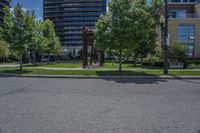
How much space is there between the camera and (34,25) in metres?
31.5

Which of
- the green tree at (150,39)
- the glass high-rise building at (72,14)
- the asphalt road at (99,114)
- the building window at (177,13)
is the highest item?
the glass high-rise building at (72,14)

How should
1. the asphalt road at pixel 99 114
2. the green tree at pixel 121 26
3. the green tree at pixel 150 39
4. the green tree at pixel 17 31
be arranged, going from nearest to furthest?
the asphalt road at pixel 99 114 → the green tree at pixel 121 26 → the green tree at pixel 17 31 → the green tree at pixel 150 39

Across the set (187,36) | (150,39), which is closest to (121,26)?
(150,39)

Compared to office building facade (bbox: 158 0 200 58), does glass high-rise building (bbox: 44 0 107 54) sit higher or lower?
higher

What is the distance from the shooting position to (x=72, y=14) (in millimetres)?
165375

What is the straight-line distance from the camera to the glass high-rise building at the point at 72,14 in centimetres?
16288

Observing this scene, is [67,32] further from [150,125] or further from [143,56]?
[150,125]

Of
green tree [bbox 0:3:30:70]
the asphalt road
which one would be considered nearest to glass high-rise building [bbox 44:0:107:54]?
green tree [bbox 0:3:30:70]

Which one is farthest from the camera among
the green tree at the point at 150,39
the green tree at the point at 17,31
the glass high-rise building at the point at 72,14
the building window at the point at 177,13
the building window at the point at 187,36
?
the glass high-rise building at the point at 72,14

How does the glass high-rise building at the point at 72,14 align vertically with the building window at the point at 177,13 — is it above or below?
above

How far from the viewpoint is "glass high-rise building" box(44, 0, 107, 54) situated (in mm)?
162875

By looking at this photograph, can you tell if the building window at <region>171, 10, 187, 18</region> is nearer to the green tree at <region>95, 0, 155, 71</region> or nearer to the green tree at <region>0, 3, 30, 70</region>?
the green tree at <region>95, 0, 155, 71</region>

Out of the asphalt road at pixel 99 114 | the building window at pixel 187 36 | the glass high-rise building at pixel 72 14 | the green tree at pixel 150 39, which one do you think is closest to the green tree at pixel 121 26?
the asphalt road at pixel 99 114

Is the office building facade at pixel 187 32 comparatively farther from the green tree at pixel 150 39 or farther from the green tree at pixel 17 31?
the green tree at pixel 17 31
